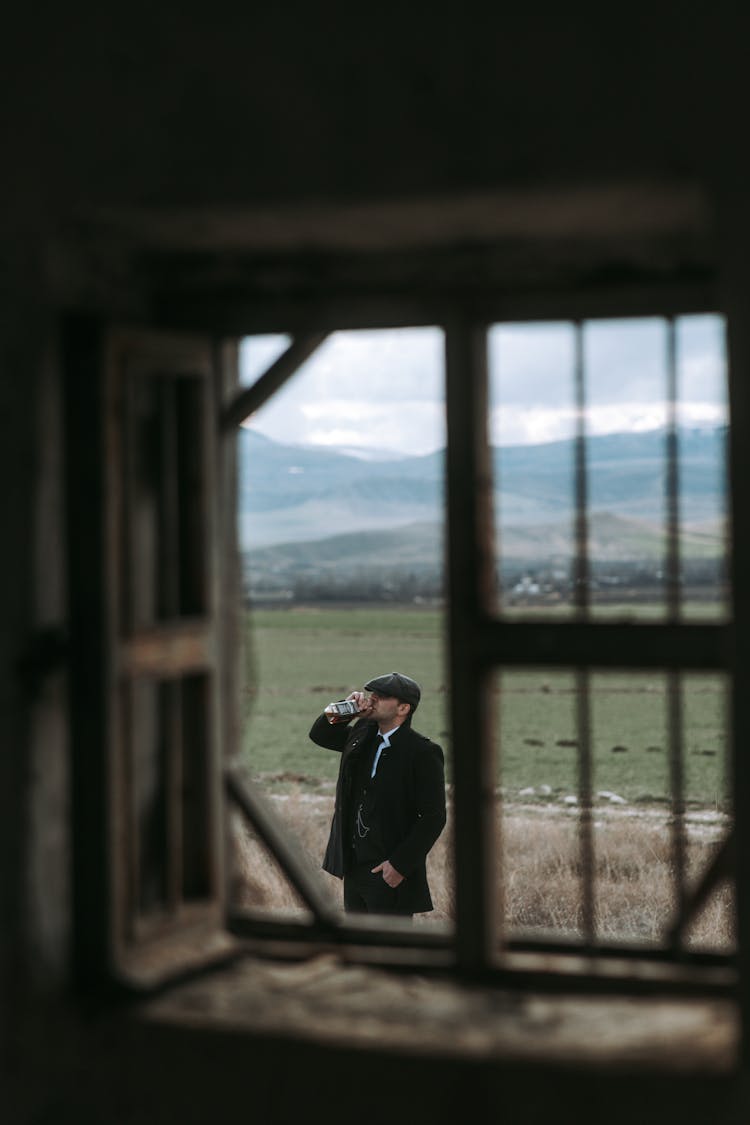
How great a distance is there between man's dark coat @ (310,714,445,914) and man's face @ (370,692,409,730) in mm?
72

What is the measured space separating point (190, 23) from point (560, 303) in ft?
3.21

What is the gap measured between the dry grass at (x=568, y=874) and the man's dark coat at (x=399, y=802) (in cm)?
779

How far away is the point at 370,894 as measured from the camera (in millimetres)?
6219

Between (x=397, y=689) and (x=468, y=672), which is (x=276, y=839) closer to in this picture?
(x=468, y=672)

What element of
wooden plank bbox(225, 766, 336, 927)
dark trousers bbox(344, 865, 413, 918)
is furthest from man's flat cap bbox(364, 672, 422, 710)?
wooden plank bbox(225, 766, 336, 927)

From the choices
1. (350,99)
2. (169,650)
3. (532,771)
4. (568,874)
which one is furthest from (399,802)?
(532,771)

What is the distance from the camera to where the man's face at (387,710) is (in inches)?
241

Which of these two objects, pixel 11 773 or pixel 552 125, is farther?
pixel 11 773

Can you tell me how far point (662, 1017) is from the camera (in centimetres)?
257

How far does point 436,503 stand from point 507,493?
6.54m

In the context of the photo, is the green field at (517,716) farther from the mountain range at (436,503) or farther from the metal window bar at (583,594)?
the metal window bar at (583,594)

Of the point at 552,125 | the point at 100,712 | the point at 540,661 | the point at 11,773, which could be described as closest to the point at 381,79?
the point at 552,125

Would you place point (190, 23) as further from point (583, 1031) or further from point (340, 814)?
point (340, 814)

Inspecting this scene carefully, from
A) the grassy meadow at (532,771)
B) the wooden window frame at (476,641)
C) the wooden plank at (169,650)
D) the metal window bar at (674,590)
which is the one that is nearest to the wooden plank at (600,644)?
the wooden window frame at (476,641)
